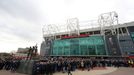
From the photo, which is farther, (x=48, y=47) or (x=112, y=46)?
(x=48, y=47)

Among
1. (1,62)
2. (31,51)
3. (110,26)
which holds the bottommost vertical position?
Result: (1,62)

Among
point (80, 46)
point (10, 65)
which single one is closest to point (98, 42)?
point (80, 46)

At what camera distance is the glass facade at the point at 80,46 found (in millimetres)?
43344

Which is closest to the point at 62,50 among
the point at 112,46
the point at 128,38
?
the point at 112,46

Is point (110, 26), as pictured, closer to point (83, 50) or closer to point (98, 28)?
point (98, 28)

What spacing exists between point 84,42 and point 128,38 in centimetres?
1606

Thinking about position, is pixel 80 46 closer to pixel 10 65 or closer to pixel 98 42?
pixel 98 42

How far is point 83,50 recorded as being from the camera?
46.0 metres

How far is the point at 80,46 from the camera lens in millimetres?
47125

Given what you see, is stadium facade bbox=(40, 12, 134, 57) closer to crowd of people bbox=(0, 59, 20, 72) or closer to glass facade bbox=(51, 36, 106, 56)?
glass facade bbox=(51, 36, 106, 56)

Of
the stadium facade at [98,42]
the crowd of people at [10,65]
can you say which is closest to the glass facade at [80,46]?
the stadium facade at [98,42]

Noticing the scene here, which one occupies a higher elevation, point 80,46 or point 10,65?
point 80,46

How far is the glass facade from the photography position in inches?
1706

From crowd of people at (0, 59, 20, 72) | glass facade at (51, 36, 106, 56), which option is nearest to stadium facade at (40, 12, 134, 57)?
glass facade at (51, 36, 106, 56)
